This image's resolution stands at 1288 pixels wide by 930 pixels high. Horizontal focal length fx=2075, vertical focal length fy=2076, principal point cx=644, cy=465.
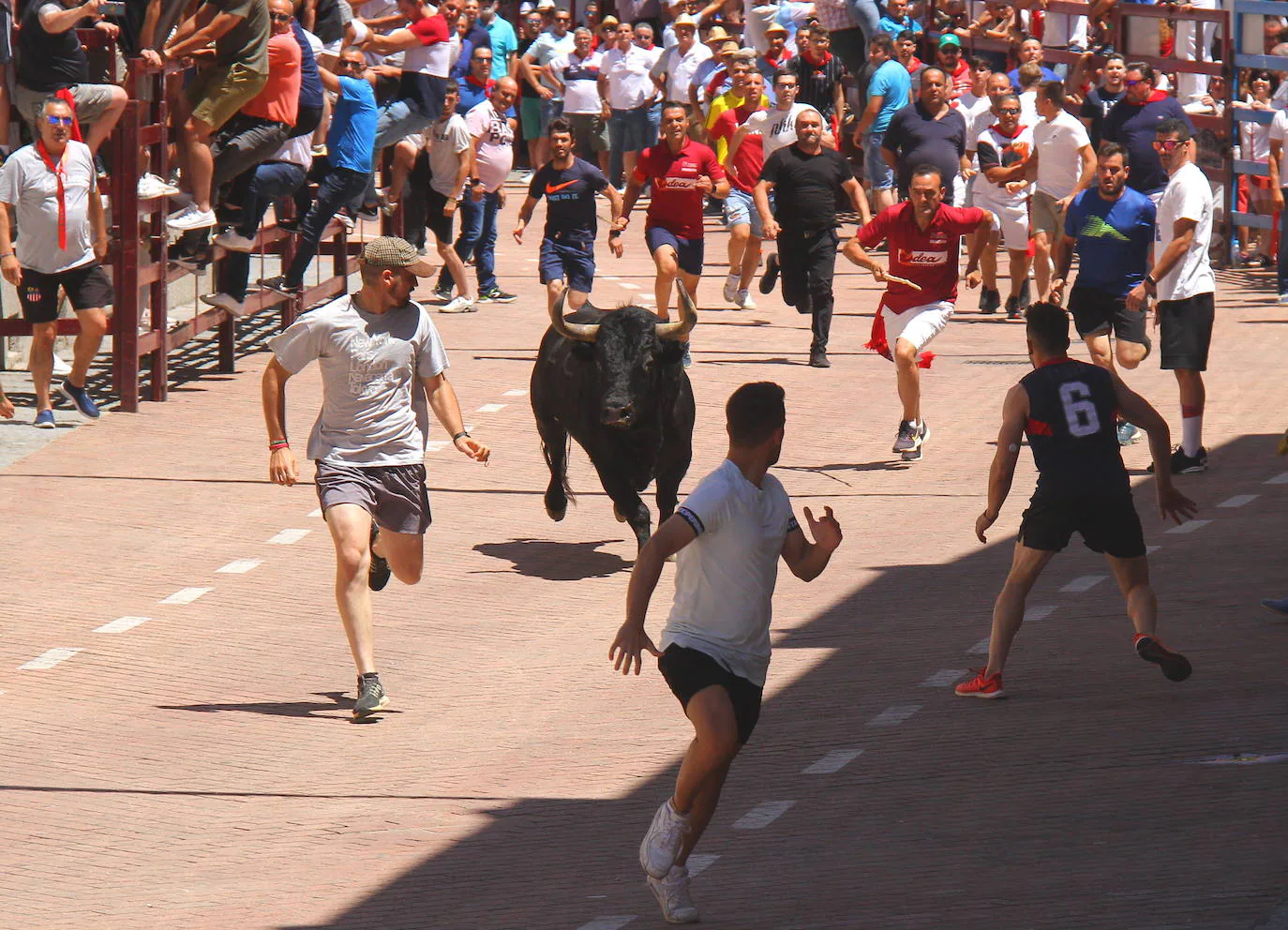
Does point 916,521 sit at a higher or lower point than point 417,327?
lower

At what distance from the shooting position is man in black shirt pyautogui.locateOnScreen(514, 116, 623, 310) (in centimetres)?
1741

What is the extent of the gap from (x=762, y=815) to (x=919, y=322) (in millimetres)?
7075

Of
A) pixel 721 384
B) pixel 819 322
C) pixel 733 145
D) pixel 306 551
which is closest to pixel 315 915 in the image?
pixel 306 551

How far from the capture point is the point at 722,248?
79.7 ft

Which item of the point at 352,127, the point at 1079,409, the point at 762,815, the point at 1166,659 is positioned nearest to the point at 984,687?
the point at 1166,659

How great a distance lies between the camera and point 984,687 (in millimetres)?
8656

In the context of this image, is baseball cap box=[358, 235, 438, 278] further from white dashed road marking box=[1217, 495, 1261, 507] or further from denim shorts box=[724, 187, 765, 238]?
denim shorts box=[724, 187, 765, 238]

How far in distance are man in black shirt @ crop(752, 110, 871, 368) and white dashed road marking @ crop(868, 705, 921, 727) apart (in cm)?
890

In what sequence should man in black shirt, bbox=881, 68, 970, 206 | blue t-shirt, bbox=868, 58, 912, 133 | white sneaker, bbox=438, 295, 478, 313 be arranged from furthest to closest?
blue t-shirt, bbox=868, 58, 912, 133 → white sneaker, bbox=438, 295, 478, 313 → man in black shirt, bbox=881, 68, 970, 206

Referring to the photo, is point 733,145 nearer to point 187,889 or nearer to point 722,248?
point 722,248

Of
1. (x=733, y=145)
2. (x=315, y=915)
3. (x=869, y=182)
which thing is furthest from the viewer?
(x=869, y=182)

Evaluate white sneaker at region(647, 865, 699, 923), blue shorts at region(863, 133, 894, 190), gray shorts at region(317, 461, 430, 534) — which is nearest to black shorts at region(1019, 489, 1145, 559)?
gray shorts at region(317, 461, 430, 534)

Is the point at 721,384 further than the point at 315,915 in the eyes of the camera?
Yes

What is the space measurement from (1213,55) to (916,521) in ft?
41.0
